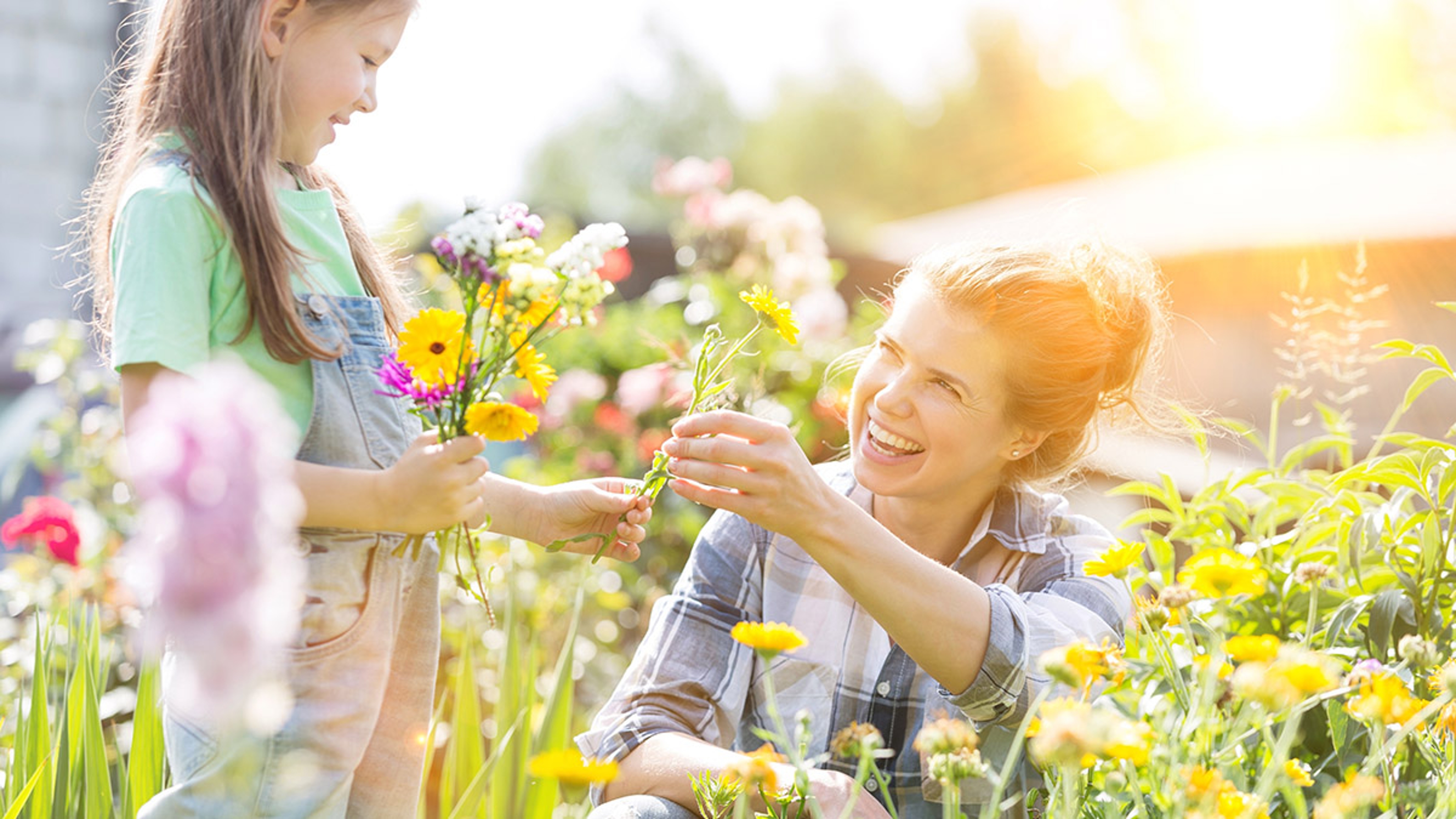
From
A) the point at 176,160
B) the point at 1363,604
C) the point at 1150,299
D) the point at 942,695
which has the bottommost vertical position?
the point at 942,695

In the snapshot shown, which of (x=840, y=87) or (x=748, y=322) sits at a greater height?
(x=840, y=87)

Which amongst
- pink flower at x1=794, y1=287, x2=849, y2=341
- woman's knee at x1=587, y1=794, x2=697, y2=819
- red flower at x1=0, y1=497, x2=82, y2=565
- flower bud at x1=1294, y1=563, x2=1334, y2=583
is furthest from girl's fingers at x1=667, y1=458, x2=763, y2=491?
pink flower at x1=794, y1=287, x2=849, y2=341

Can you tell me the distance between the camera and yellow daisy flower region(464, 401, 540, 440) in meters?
0.99

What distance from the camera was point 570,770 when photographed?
0.91 metres

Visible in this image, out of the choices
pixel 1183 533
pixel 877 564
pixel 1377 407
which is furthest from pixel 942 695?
pixel 1377 407

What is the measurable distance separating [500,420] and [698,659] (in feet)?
2.68

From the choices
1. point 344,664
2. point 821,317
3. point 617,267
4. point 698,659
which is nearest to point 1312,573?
point 698,659

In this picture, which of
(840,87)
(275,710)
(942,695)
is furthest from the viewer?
(840,87)

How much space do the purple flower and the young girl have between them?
0.05 m

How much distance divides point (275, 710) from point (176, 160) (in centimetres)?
81

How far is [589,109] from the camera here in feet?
110

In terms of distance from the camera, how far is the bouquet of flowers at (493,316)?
3.13 ft

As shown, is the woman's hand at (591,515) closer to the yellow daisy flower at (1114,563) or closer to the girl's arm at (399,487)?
the girl's arm at (399,487)

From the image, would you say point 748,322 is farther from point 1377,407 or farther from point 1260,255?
point 1260,255
